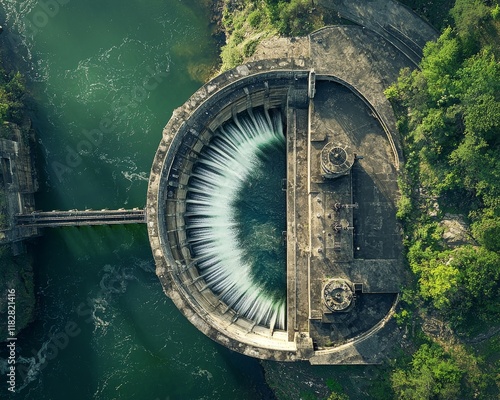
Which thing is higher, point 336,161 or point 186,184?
point 336,161

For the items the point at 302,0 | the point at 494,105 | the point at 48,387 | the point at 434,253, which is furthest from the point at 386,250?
the point at 48,387

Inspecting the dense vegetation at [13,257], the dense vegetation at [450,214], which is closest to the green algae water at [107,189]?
the dense vegetation at [13,257]

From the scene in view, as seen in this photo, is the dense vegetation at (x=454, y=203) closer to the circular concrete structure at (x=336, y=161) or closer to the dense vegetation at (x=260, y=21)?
the circular concrete structure at (x=336, y=161)

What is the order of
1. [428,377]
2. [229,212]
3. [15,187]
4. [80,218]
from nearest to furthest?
[428,377], [15,187], [80,218], [229,212]

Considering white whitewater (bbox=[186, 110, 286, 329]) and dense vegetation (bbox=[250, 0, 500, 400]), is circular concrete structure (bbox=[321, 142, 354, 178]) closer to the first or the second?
dense vegetation (bbox=[250, 0, 500, 400])

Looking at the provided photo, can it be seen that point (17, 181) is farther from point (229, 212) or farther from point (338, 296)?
point (338, 296)

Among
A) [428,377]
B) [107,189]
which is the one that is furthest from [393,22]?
[107,189]

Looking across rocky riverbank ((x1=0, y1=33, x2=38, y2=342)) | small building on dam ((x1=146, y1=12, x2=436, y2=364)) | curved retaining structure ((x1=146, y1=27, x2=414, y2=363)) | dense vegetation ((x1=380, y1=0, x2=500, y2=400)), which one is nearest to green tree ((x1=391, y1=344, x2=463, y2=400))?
dense vegetation ((x1=380, y1=0, x2=500, y2=400))
